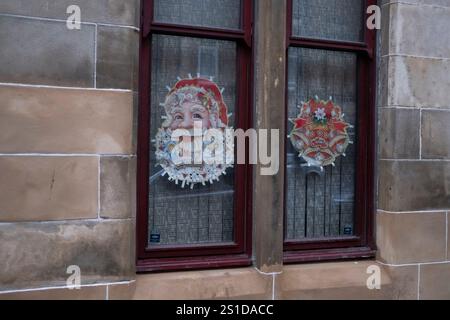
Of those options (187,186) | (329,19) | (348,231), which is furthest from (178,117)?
(348,231)

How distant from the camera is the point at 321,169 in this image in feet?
14.1

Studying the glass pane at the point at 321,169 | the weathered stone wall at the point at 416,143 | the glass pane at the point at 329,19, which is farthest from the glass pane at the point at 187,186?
the weathered stone wall at the point at 416,143

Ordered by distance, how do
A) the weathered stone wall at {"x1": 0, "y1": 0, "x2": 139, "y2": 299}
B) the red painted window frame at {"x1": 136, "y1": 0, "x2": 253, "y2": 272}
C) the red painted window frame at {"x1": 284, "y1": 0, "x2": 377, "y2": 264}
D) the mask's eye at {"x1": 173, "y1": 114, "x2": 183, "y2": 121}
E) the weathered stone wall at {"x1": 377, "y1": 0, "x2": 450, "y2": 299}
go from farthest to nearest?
1. the red painted window frame at {"x1": 284, "y1": 0, "x2": 377, "y2": 264}
2. the weathered stone wall at {"x1": 377, "y1": 0, "x2": 450, "y2": 299}
3. the mask's eye at {"x1": 173, "y1": 114, "x2": 183, "y2": 121}
4. the red painted window frame at {"x1": 136, "y1": 0, "x2": 253, "y2": 272}
5. the weathered stone wall at {"x1": 0, "y1": 0, "x2": 139, "y2": 299}

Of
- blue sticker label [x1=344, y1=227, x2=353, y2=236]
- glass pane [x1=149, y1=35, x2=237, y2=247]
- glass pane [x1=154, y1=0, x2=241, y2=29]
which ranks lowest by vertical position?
blue sticker label [x1=344, y1=227, x2=353, y2=236]

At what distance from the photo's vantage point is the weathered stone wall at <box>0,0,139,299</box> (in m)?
3.26

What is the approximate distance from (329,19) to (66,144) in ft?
8.17

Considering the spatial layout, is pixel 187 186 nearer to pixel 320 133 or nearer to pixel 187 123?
pixel 187 123

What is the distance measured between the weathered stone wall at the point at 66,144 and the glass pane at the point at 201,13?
0.31 m

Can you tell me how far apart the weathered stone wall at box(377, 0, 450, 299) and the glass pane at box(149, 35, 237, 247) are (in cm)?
134

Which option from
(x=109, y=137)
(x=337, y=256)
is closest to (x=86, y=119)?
(x=109, y=137)

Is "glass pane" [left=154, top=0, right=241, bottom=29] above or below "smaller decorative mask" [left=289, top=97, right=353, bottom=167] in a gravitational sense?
above

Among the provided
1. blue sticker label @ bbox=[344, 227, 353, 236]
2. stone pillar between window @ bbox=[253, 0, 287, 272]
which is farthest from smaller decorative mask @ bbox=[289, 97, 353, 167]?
blue sticker label @ bbox=[344, 227, 353, 236]

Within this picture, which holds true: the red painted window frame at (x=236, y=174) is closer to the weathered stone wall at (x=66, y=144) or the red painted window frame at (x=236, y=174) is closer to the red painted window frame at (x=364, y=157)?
the weathered stone wall at (x=66, y=144)

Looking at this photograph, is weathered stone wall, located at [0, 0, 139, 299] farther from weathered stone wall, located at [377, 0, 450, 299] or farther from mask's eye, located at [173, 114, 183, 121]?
weathered stone wall, located at [377, 0, 450, 299]
